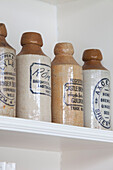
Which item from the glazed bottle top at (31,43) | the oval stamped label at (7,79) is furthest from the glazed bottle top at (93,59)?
the oval stamped label at (7,79)

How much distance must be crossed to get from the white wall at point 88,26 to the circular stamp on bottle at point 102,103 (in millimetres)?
126

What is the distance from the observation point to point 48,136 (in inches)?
43.7

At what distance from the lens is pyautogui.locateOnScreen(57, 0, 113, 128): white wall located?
1.41 meters

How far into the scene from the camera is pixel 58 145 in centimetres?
133

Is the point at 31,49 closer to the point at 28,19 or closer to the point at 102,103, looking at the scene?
the point at 102,103

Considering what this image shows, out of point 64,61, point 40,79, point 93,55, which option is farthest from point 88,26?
point 40,79

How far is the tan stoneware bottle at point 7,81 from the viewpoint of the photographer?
1036 millimetres

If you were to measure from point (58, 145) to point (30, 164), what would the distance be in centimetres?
14

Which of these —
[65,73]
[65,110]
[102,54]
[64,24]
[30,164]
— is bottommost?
[30,164]

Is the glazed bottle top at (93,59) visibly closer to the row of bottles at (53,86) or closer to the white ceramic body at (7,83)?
the row of bottles at (53,86)

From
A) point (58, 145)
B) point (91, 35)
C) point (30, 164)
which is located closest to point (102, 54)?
point (91, 35)

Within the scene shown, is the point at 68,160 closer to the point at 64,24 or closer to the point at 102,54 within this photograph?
the point at 102,54

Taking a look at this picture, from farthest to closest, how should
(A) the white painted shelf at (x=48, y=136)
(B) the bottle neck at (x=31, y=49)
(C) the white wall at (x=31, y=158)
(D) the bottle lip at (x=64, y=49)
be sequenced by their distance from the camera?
(C) the white wall at (x=31, y=158), (D) the bottle lip at (x=64, y=49), (B) the bottle neck at (x=31, y=49), (A) the white painted shelf at (x=48, y=136)

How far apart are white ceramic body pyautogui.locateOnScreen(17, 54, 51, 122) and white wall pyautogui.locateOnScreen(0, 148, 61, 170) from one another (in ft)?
0.97
